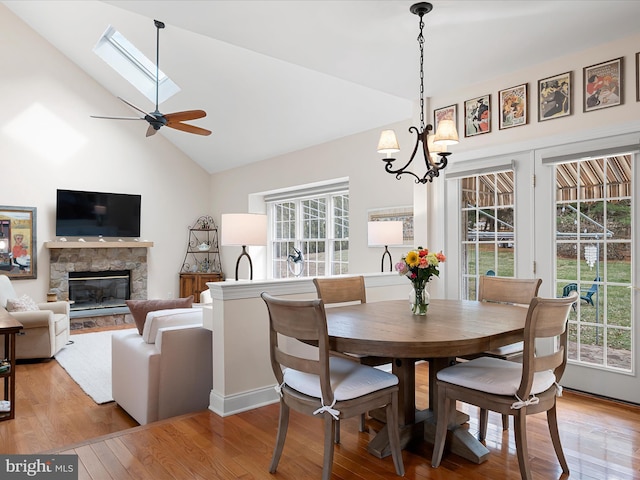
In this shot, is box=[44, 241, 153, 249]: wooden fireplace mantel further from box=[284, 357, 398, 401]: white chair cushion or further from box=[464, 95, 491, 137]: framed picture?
box=[284, 357, 398, 401]: white chair cushion

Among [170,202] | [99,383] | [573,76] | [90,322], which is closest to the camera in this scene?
[573,76]

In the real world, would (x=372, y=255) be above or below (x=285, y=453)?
above

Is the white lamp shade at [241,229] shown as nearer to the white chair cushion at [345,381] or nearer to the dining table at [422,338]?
the dining table at [422,338]

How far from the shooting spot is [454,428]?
8.07 feet

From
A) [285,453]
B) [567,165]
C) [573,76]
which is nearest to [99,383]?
[285,453]

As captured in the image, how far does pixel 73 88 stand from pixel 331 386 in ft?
24.0

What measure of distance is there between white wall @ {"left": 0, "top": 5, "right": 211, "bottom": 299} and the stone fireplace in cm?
16

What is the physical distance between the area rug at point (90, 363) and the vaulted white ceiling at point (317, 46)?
10.2ft

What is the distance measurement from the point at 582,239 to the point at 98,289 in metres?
7.24

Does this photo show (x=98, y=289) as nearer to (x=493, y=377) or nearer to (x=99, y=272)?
(x=99, y=272)

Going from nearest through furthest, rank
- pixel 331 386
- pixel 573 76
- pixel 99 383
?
pixel 331 386, pixel 573 76, pixel 99 383

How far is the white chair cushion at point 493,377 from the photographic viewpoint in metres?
2.02

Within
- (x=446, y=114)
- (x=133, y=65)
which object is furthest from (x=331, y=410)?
(x=133, y=65)

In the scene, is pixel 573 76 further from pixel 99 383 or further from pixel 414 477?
pixel 99 383
